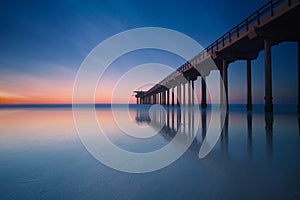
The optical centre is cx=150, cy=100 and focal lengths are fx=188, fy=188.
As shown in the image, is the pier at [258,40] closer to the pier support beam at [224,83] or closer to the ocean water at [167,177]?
the pier support beam at [224,83]

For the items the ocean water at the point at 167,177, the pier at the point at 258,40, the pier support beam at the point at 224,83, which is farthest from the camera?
the pier support beam at the point at 224,83

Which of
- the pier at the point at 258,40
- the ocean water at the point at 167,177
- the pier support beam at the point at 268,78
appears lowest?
the ocean water at the point at 167,177

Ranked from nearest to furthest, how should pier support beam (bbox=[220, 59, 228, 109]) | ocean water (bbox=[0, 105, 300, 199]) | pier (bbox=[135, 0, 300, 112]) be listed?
ocean water (bbox=[0, 105, 300, 199]), pier (bbox=[135, 0, 300, 112]), pier support beam (bbox=[220, 59, 228, 109])

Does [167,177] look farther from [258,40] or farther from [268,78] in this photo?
[258,40]

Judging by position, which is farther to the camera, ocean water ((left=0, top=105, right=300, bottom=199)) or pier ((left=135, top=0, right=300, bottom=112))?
pier ((left=135, top=0, right=300, bottom=112))

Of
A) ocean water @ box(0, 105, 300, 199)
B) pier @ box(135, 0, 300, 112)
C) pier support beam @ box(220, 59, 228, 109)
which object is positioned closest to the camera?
ocean water @ box(0, 105, 300, 199)

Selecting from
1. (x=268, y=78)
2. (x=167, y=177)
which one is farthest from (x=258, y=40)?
(x=167, y=177)

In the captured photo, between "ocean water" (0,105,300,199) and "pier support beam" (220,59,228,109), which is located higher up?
"pier support beam" (220,59,228,109)

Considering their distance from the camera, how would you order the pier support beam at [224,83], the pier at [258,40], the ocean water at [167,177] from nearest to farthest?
1. the ocean water at [167,177]
2. the pier at [258,40]
3. the pier support beam at [224,83]

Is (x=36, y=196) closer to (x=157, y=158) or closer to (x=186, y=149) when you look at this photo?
(x=157, y=158)

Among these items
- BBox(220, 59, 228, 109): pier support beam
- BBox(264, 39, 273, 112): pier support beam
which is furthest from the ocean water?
BBox(220, 59, 228, 109): pier support beam

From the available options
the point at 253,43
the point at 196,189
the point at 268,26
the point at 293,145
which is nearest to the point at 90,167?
the point at 196,189

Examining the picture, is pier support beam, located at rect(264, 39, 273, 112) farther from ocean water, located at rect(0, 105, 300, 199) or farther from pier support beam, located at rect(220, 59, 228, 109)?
ocean water, located at rect(0, 105, 300, 199)

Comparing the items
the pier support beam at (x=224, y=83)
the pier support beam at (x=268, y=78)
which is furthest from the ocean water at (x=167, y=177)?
the pier support beam at (x=224, y=83)
